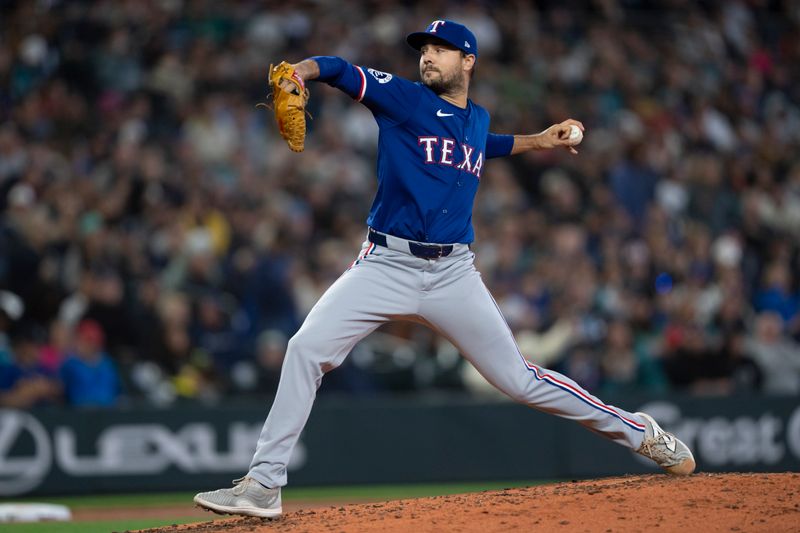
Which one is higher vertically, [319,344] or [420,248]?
[420,248]

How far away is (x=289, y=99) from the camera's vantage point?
4.97 metres

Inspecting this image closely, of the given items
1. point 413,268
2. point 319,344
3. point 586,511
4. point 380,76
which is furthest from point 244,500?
point 380,76

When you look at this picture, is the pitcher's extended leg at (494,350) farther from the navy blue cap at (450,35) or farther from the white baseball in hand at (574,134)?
the navy blue cap at (450,35)

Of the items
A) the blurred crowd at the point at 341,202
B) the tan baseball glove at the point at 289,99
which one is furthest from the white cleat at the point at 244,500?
the blurred crowd at the point at 341,202

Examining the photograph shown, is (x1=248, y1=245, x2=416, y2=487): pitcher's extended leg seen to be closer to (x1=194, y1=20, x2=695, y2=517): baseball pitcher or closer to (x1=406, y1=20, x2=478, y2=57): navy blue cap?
(x1=194, y1=20, x2=695, y2=517): baseball pitcher

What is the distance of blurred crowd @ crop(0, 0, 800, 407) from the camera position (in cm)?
1068

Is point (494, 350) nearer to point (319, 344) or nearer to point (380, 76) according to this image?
point (319, 344)

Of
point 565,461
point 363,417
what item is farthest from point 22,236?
point 565,461

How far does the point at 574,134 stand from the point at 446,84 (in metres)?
0.81

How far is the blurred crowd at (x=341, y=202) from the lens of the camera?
10.7m

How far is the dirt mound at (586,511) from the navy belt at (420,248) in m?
1.22

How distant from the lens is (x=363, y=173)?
1326 cm

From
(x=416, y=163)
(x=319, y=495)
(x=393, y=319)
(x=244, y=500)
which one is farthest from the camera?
(x=319, y=495)

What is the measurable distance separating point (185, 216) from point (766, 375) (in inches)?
242
